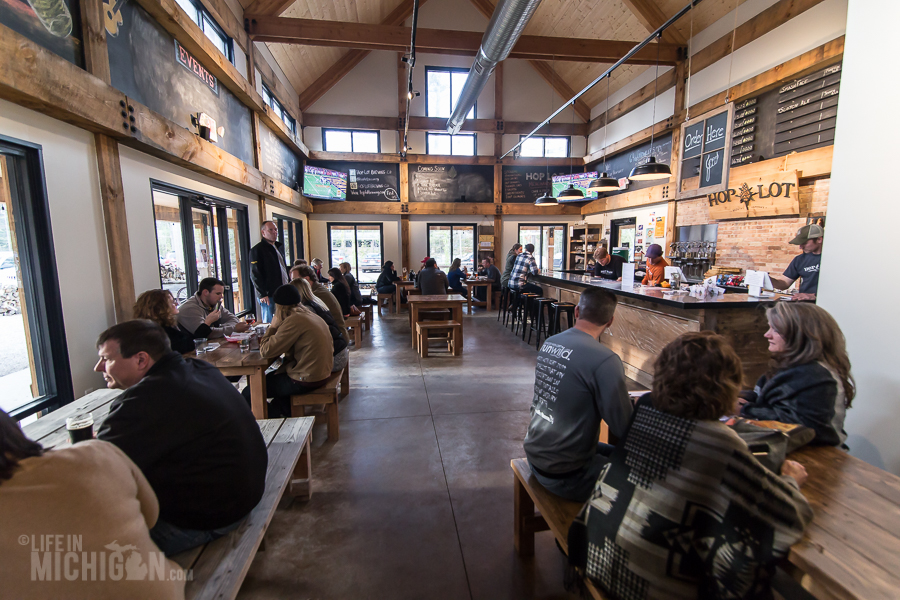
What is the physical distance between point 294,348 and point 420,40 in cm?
621

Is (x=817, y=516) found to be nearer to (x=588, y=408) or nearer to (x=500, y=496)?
(x=588, y=408)

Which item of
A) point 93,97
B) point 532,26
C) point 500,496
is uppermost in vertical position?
point 532,26

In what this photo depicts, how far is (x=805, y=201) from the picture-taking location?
517 cm

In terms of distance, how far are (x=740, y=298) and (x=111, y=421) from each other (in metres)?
4.75

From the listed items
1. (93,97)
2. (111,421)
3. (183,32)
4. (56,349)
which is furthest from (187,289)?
(111,421)

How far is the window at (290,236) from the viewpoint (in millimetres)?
8398

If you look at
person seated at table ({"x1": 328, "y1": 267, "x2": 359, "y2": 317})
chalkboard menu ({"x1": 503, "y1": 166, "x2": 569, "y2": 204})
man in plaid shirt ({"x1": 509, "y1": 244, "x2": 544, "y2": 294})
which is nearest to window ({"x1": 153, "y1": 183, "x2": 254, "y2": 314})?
person seated at table ({"x1": 328, "y1": 267, "x2": 359, "y2": 317})

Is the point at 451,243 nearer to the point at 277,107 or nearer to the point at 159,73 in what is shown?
the point at 277,107

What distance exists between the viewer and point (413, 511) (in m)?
2.33

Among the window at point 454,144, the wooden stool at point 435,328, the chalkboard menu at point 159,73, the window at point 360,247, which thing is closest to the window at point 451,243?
the window at point 360,247

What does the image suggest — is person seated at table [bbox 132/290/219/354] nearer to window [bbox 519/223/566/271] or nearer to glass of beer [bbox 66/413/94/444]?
glass of beer [bbox 66/413/94/444]

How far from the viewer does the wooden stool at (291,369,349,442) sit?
9.98ft

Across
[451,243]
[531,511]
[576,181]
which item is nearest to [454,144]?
[451,243]

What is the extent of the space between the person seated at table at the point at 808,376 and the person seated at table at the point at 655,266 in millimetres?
4091
